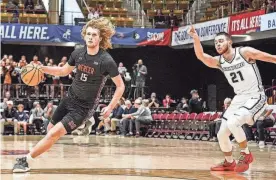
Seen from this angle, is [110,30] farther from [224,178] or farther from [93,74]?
[224,178]

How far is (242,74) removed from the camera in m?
8.39

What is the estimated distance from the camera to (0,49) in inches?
1072

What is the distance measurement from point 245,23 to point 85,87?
15429 mm

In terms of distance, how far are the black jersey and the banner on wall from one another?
60.8 ft

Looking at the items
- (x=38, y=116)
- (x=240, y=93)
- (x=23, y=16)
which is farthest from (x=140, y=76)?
(x=240, y=93)

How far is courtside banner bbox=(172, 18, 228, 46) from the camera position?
23531 millimetres

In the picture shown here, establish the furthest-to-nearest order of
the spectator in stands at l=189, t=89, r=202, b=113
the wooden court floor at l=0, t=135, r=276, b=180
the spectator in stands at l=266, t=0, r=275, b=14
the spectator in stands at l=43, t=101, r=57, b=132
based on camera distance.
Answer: the spectator in stands at l=43, t=101, r=57, b=132, the spectator in stands at l=189, t=89, r=202, b=113, the spectator in stands at l=266, t=0, r=275, b=14, the wooden court floor at l=0, t=135, r=276, b=180

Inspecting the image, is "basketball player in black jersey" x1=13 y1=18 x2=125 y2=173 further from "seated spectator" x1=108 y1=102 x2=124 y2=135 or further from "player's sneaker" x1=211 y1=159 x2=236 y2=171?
"seated spectator" x1=108 y1=102 x2=124 y2=135

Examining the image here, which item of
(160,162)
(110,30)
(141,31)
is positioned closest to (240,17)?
(141,31)

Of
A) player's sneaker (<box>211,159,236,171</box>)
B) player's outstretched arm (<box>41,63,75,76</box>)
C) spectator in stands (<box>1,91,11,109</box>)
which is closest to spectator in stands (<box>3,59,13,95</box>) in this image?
spectator in stands (<box>1,91,11,109</box>)

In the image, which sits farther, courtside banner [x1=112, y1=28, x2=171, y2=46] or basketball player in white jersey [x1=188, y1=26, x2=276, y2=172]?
courtside banner [x1=112, y1=28, x2=171, y2=46]

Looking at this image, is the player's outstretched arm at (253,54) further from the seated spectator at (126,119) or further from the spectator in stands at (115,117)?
the spectator in stands at (115,117)

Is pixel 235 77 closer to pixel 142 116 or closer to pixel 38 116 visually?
pixel 142 116

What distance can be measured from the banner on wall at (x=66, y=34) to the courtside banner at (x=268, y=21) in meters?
6.72
